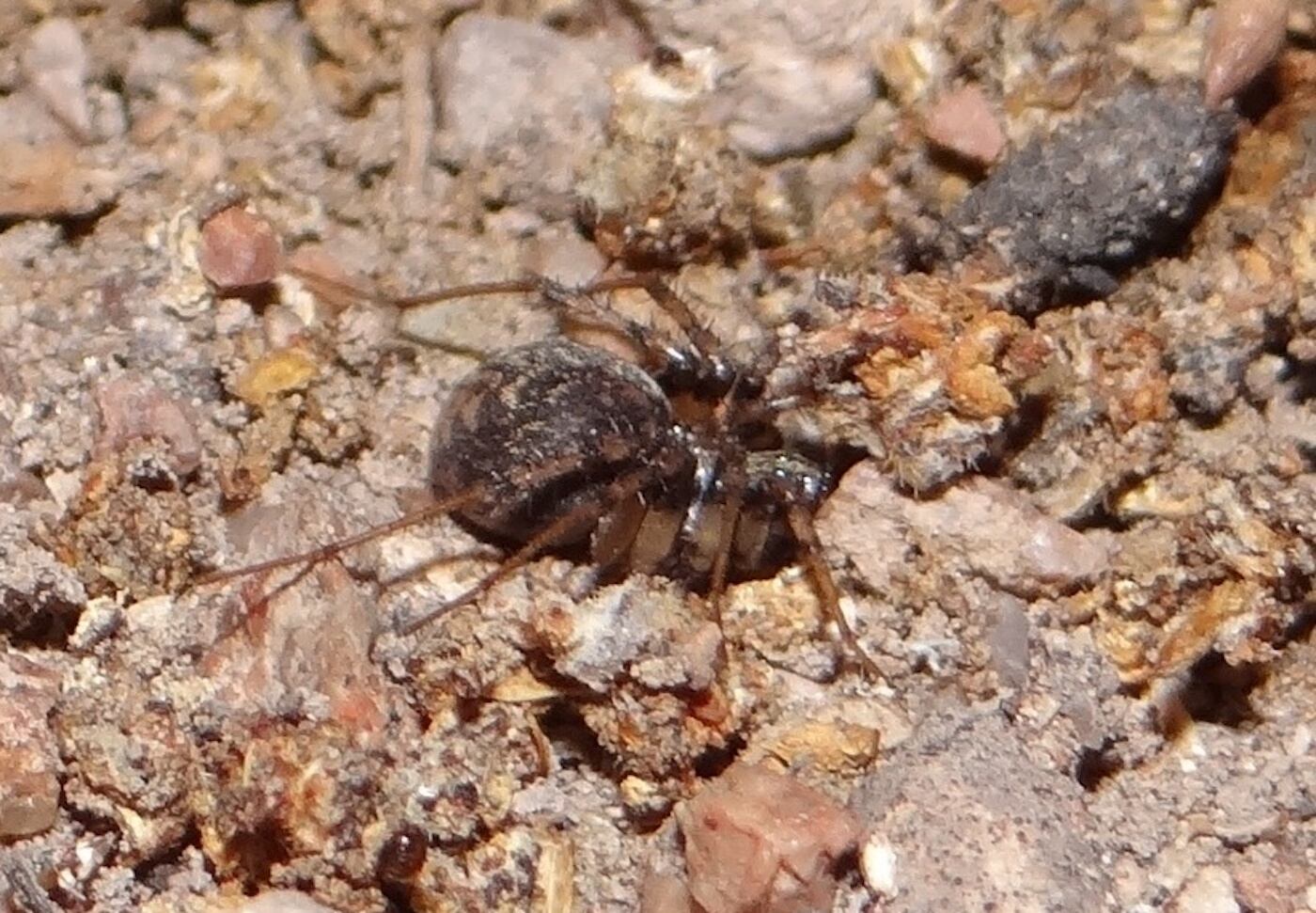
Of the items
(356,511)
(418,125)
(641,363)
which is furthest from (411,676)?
(418,125)

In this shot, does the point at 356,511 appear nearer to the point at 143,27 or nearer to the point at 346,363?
the point at 346,363

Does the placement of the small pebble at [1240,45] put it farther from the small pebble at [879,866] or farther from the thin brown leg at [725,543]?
the small pebble at [879,866]

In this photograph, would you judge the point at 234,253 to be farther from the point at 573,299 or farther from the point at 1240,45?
the point at 1240,45

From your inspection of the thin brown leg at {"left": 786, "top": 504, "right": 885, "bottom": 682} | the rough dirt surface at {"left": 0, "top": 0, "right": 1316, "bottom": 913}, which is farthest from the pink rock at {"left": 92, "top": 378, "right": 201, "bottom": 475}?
the thin brown leg at {"left": 786, "top": 504, "right": 885, "bottom": 682}

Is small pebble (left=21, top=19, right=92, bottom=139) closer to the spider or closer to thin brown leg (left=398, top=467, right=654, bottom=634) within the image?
the spider

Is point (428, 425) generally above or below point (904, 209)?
below
